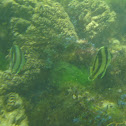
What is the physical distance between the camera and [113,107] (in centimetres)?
341

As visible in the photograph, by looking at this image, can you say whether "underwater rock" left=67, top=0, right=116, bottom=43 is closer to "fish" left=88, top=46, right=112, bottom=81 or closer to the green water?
the green water

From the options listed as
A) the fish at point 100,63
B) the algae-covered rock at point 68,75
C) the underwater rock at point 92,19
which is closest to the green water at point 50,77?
the algae-covered rock at point 68,75

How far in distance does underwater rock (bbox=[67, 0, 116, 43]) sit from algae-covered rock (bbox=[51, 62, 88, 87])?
333cm

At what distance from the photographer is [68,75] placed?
4234 millimetres

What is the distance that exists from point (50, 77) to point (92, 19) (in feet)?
15.9

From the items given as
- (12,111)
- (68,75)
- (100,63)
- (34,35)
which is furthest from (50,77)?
(100,63)

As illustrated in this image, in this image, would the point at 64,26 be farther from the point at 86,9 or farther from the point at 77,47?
the point at 86,9

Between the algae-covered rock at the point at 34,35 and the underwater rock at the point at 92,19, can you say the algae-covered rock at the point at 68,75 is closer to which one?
the algae-covered rock at the point at 34,35

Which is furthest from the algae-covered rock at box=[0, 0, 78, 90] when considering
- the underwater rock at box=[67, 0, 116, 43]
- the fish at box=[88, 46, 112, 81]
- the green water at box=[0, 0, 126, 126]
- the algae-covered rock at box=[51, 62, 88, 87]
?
the fish at box=[88, 46, 112, 81]

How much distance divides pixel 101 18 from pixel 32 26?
4451mm

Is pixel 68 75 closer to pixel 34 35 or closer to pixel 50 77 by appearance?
pixel 50 77

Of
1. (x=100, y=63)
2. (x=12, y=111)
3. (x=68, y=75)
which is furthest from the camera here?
(x=68, y=75)

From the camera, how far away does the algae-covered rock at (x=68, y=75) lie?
417 cm

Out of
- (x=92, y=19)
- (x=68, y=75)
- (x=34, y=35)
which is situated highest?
(x=92, y=19)
